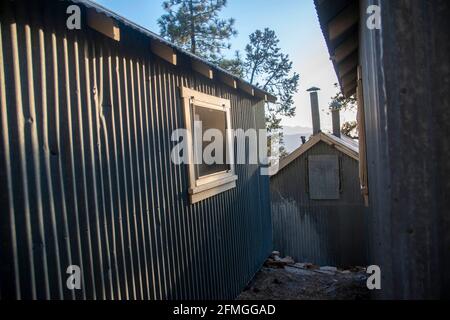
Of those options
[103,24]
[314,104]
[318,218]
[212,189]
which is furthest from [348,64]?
[314,104]

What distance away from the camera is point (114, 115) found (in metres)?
3.11

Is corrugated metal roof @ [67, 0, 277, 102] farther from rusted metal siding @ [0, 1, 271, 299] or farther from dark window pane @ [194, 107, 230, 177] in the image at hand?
dark window pane @ [194, 107, 230, 177]

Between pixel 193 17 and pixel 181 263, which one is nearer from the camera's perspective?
pixel 181 263

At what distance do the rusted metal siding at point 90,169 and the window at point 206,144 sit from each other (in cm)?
20

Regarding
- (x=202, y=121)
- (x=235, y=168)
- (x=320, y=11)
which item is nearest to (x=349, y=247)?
(x=235, y=168)

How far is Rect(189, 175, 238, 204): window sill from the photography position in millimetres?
4484

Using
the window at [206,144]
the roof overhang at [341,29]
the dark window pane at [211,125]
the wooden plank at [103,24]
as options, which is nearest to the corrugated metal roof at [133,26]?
the wooden plank at [103,24]

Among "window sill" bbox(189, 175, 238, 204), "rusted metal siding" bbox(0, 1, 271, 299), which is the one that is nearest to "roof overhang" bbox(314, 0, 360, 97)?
"rusted metal siding" bbox(0, 1, 271, 299)

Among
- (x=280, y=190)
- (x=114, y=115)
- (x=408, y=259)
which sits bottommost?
(x=280, y=190)

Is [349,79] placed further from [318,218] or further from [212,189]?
[318,218]

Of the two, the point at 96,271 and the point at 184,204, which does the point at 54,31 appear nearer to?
the point at 96,271
